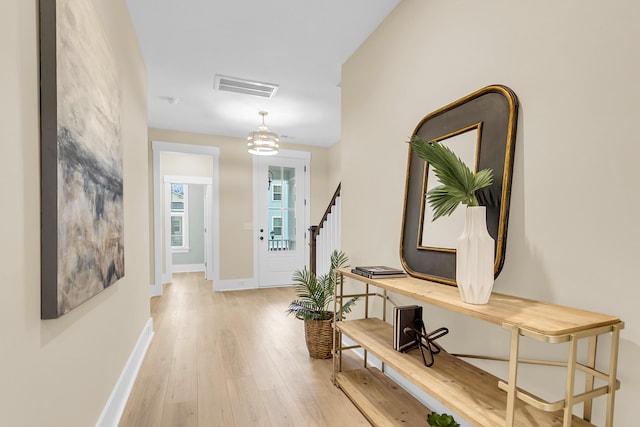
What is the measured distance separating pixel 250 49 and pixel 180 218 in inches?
219

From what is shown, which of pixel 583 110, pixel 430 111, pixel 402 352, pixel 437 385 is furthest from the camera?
pixel 430 111

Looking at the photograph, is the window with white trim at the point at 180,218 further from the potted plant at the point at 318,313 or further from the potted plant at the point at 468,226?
the potted plant at the point at 468,226

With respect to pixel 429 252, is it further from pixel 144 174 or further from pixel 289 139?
pixel 289 139

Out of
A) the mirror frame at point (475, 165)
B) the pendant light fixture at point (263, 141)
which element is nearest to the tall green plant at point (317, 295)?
the mirror frame at point (475, 165)

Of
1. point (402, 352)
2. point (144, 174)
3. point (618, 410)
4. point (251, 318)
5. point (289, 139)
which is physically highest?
point (289, 139)

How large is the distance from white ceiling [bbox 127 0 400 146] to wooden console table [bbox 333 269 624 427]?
1.86 meters

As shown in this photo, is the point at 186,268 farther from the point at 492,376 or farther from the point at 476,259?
the point at 476,259

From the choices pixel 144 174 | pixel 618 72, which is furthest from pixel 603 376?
pixel 144 174

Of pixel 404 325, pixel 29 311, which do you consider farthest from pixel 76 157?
pixel 404 325

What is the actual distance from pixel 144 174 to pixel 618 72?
3141 mm

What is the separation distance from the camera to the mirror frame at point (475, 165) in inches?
53.7

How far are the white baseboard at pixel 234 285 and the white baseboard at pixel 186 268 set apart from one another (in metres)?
2.41

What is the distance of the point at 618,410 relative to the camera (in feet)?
3.37

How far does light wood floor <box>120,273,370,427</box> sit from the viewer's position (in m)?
1.87
